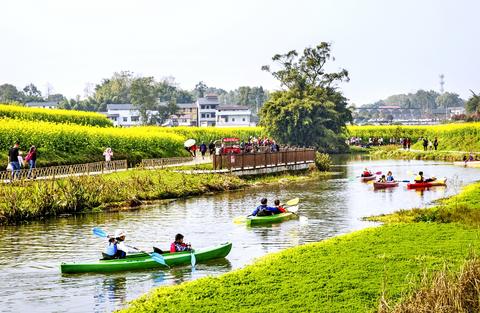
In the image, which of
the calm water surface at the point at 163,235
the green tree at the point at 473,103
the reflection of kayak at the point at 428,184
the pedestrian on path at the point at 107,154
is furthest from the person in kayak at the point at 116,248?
the green tree at the point at 473,103

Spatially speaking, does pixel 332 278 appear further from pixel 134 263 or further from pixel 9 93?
pixel 9 93

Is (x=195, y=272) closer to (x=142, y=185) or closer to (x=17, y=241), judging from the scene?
(x=17, y=241)

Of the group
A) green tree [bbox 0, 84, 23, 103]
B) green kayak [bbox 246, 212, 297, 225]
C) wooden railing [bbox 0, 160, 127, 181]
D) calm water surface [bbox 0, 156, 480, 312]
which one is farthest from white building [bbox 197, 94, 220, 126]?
green kayak [bbox 246, 212, 297, 225]

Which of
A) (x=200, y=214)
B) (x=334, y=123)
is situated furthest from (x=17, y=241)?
(x=334, y=123)

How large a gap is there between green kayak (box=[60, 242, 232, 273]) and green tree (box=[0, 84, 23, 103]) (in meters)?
171

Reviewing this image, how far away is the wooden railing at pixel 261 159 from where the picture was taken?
56.4 meters

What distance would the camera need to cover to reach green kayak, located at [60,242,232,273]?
23.5 m

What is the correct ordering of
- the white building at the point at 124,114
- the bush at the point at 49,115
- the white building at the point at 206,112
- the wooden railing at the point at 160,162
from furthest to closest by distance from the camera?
the white building at the point at 206,112, the white building at the point at 124,114, the bush at the point at 49,115, the wooden railing at the point at 160,162

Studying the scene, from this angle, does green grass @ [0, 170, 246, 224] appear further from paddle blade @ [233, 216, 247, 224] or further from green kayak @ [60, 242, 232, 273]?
green kayak @ [60, 242, 232, 273]

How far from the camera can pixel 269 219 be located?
3491cm

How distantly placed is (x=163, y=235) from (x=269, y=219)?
18.9ft

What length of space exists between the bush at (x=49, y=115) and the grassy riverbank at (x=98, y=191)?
961 inches

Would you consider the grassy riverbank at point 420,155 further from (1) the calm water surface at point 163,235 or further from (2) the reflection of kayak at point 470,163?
(1) the calm water surface at point 163,235

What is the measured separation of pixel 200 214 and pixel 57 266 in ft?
45.9
